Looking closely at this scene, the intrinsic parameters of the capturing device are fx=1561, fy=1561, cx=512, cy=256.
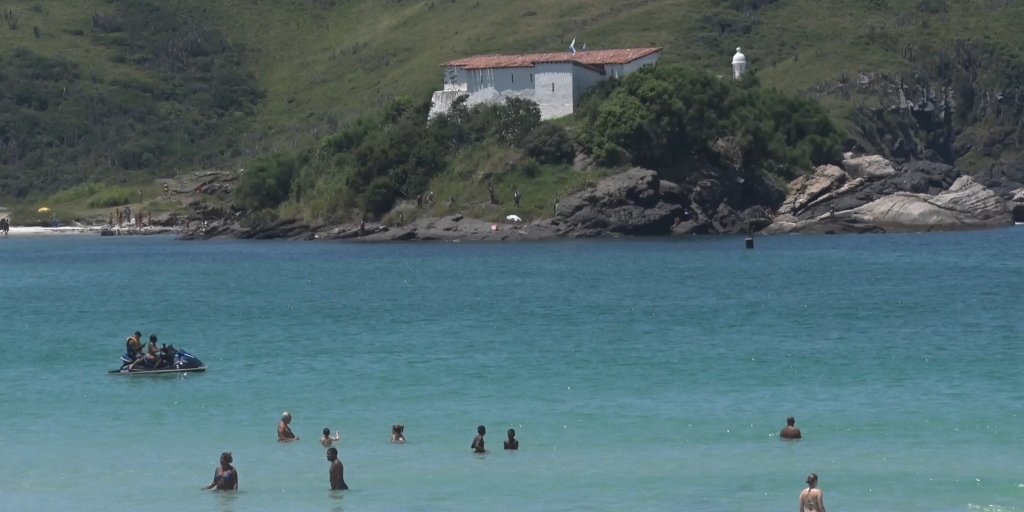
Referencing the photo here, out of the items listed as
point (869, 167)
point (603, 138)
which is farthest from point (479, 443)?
point (869, 167)

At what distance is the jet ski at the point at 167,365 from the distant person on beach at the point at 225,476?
13537 mm

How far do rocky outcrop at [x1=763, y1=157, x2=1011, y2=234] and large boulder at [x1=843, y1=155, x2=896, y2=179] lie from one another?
0.21ft

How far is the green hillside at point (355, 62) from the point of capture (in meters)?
140

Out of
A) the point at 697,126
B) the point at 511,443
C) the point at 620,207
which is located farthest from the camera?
the point at 697,126

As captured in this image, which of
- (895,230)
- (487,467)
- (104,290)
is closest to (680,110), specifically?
(895,230)

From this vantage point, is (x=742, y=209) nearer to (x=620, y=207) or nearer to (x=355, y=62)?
(x=620, y=207)

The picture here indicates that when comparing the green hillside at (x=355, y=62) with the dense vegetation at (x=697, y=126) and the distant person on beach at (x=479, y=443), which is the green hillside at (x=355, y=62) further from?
the distant person on beach at (x=479, y=443)

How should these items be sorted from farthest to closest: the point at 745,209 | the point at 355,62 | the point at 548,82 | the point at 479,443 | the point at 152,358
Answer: the point at 355,62 < the point at 548,82 < the point at 745,209 < the point at 152,358 < the point at 479,443

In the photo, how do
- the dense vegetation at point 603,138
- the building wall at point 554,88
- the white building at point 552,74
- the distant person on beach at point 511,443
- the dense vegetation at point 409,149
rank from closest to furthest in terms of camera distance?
the distant person on beach at point 511,443 < the dense vegetation at point 603,138 < the dense vegetation at point 409,149 < the building wall at point 554,88 < the white building at point 552,74

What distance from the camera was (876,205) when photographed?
98.6 metres

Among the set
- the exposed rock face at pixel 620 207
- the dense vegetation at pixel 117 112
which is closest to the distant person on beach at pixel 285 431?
the exposed rock face at pixel 620 207

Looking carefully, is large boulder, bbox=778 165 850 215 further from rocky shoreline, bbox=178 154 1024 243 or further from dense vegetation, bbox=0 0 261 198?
dense vegetation, bbox=0 0 261 198

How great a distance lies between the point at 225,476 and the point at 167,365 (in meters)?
13.9

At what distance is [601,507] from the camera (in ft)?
84.7
